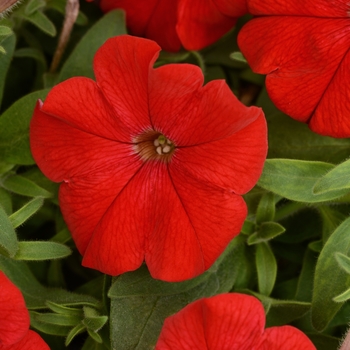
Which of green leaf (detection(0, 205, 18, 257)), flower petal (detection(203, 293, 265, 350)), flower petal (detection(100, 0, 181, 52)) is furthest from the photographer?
flower petal (detection(100, 0, 181, 52))

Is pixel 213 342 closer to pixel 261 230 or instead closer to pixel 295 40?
pixel 261 230

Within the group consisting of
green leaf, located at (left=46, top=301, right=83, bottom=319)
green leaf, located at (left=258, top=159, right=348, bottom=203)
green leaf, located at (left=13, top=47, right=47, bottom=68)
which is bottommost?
green leaf, located at (left=46, top=301, right=83, bottom=319)

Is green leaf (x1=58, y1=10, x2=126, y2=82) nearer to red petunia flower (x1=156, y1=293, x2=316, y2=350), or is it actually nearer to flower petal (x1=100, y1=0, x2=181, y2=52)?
flower petal (x1=100, y1=0, x2=181, y2=52)

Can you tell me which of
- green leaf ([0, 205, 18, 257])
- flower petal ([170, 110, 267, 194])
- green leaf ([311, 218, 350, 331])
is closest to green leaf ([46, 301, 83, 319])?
green leaf ([0, 205, 18, 257])

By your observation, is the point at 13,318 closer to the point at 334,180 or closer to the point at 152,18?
the point at 334,180

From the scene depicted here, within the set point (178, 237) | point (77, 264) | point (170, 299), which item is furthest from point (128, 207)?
point (77, 264)

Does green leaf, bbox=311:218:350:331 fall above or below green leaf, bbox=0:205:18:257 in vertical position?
below
